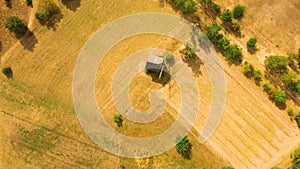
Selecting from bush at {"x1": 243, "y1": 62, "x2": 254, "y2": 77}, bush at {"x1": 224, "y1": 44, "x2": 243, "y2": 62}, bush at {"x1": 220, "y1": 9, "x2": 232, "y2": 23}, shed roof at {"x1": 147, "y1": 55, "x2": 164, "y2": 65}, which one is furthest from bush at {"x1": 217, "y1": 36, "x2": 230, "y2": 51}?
shed roof at {"x1": 147, "y1": 55, "x2": 164, "y2": 65}

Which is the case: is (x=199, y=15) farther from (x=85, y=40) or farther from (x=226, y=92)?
(x=85, y=40)

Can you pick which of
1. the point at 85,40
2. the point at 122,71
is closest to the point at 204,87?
the point at 122,71

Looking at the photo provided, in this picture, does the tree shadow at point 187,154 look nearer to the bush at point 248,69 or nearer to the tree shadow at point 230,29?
the bush at point 248,69

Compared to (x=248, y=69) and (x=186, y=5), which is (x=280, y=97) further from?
(x=186, y=5)

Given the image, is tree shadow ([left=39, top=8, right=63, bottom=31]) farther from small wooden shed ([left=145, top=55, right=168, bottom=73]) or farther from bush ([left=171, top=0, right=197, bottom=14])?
bush ([left=171, top=0, right=197, bottom=14])

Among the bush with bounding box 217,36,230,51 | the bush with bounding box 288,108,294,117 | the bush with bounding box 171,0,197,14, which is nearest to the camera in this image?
the bush with bounding box 288,108,294,117
